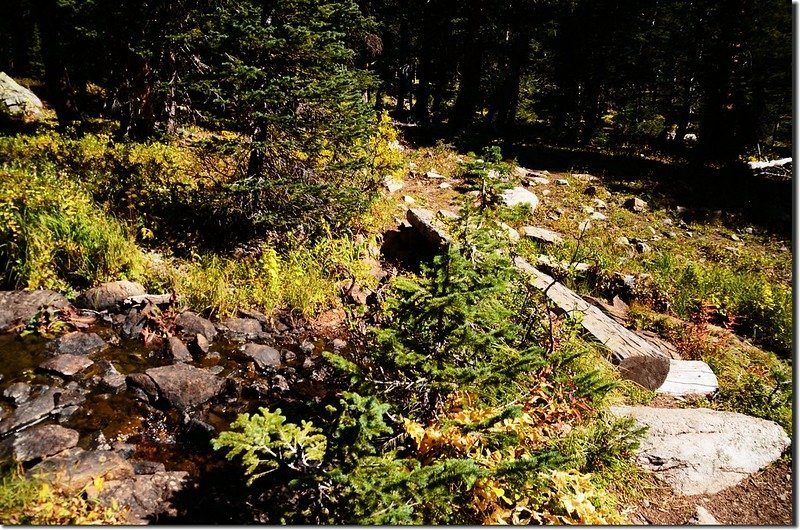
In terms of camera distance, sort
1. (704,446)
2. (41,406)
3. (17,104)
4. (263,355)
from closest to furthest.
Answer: (704,446) < (41,406) < (263,355) < (17,104)

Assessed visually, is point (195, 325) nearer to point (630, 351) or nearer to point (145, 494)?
point (145, 494)

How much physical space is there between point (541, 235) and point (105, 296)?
29.6 ft

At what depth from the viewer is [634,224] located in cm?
1216

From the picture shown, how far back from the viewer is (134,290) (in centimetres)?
667

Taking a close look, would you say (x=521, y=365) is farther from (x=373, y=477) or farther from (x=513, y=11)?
(x=513, y=11)

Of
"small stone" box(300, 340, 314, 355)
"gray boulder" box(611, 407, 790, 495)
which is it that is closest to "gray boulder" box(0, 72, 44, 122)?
"small stone" box(300, 340, 314, 355)

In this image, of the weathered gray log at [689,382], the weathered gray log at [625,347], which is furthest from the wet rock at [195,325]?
the weathered gray log at [689,382]

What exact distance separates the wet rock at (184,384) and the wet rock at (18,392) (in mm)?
1161

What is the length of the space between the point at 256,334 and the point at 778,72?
20.0 m

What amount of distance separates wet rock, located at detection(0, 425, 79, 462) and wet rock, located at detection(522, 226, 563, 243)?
30.6 feet

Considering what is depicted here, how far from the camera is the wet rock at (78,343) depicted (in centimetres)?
565

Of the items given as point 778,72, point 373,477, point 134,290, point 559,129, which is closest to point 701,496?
point 373,477

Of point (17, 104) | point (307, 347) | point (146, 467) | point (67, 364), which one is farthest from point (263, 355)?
point (17, 104)

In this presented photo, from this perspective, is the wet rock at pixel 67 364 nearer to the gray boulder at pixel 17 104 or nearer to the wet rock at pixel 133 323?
the wet rock at pixel 133 323
